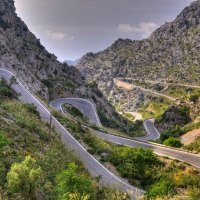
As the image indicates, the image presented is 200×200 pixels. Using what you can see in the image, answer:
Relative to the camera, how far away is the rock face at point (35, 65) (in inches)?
3836

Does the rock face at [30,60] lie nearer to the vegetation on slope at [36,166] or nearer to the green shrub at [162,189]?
the vegetation on slope at [36,166]

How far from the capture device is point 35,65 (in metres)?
114

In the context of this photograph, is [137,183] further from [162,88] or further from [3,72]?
[162,88]

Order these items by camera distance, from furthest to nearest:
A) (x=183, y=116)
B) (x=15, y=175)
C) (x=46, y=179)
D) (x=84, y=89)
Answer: (x=84, y=89)
(x=183, y=116)
(x=46, y=179)
(x=15, y=175)

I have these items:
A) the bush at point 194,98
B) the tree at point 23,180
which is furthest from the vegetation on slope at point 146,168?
the bush at point 194,98

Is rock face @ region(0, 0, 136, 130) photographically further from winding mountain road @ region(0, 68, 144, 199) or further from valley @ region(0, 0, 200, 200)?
winding mountain road @ region(0, 68, 144, 199)

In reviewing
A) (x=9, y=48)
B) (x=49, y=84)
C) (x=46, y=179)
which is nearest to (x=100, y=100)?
(x=49, y=84)

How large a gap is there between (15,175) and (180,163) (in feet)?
75.6

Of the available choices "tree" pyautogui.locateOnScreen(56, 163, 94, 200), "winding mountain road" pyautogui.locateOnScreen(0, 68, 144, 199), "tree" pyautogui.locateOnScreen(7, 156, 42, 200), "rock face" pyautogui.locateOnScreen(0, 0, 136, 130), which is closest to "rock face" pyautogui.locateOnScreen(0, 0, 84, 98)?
"rock face" pyautogui.locateOnScreen(0, 0, 136, 130)

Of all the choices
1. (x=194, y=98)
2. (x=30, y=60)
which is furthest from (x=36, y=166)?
(x=30, y=60)

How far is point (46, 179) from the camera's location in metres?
27.8

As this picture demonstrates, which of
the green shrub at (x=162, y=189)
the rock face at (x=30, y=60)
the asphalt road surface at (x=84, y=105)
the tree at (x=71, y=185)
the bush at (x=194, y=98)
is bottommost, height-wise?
the green shrub at (x=162, y=189)

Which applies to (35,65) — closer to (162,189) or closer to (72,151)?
(72,151)

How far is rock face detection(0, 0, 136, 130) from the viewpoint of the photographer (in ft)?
320
